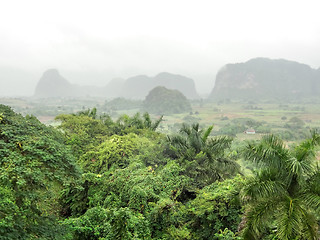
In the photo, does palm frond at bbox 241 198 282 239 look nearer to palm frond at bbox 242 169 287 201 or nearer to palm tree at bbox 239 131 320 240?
palm tree at bbox 239 131 320 240

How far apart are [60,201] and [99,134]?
6.38 m

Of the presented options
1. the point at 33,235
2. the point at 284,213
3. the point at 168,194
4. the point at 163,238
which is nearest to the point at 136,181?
the point at 168,194

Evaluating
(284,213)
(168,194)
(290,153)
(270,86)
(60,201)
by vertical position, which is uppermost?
(270,86)

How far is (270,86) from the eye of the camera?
17788cm

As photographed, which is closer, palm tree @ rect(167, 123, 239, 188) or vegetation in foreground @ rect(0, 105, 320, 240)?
vegetation in foreground @ rect(0, 105, 320, 240)

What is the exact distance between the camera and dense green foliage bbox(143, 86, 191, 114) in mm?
99500

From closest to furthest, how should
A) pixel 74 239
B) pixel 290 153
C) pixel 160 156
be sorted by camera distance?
pixel 290 153 → pixel 74 239 → pixel 160 156

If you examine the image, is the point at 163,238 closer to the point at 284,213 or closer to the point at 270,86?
the point at 284,213

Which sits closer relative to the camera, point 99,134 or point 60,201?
point 60,201

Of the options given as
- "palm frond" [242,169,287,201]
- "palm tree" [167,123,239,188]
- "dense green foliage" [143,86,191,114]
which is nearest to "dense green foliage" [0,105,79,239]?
"palm frond" [242,169,287,201]

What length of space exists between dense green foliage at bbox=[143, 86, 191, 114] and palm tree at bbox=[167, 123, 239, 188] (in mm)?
87323

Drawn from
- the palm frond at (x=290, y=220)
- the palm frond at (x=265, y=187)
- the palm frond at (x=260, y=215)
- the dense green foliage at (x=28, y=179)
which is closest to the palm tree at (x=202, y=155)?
the palm frond at (x=265, y=187)

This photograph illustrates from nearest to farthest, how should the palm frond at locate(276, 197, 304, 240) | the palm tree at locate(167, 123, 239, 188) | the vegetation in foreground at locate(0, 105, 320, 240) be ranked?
the palm frond at locate(276, 197, 304, 240) < the vegetation in foreground at locate(0, 105, 320, 240) < the palm tree at locate(167, 123, 239, 188)

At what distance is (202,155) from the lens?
28.1 ft
